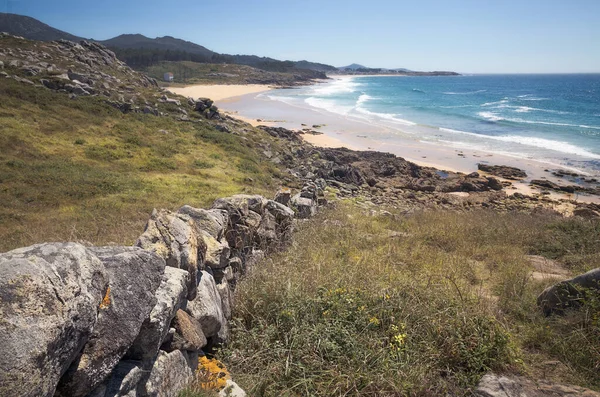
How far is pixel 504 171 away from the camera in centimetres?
2602

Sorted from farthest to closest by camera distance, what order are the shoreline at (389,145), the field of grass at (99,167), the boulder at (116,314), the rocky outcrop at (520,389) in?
the shoreline at (389,145), the field of grass at (99,167), the rocky outcrop at (520,389), the boulder at (116,314)

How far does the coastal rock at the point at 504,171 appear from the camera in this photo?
82.9 feet

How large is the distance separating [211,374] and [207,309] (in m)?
0.69

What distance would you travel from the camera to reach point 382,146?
33812 millimetres

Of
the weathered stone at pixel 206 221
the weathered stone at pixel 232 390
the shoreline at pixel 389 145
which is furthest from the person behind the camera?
the shoreline at pixel 389 145

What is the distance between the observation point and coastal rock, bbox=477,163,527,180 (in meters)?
25.3

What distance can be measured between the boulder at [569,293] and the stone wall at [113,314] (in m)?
4.32

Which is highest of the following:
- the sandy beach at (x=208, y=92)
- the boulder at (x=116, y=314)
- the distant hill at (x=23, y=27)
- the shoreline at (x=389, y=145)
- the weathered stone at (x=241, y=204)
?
the distant hill at (x=23, y=27)

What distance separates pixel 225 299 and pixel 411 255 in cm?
380

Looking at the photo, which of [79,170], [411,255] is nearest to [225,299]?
[411,255]

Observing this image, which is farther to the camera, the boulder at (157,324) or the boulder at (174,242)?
the boulder at (174,242)

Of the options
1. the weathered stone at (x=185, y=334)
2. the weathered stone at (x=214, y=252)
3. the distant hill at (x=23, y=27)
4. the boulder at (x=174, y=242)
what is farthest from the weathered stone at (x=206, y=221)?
the distant hill at (x=23, y=27)

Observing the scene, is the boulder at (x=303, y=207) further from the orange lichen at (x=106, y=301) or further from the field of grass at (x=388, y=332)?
the orange lichen at (x=106, y=301)

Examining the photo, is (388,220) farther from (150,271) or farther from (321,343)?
(150,271)
